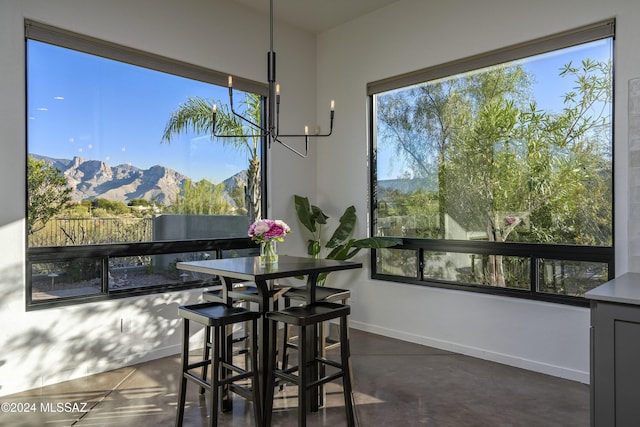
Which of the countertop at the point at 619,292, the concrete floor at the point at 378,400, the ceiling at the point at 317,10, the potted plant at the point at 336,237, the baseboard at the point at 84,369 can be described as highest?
the ceiling at the point at 317,10

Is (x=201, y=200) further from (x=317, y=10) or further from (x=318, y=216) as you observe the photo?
(x=317, y=10)

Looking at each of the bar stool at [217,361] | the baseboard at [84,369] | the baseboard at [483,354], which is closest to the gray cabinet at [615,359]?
the baseboard at [483,354]

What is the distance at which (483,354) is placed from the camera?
3924mm

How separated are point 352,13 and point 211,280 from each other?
10.5 feet

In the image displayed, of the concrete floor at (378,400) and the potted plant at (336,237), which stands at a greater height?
the potted plant at (336,237)

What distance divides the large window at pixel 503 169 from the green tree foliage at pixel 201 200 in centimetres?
164

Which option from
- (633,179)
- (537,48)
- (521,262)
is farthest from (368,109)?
(633,179)

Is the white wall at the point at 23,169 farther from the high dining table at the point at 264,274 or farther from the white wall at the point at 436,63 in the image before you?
the high dining table at the point at 264,274

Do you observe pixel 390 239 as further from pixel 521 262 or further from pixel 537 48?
pixel 537 48

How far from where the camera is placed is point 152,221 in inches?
160

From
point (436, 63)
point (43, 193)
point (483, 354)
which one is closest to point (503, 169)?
point (436, 63)

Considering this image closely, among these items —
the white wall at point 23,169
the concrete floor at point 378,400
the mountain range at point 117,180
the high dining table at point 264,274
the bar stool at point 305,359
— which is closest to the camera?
the bar stool at point 305,359

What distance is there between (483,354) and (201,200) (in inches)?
117

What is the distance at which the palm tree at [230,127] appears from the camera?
4316 millimetres
